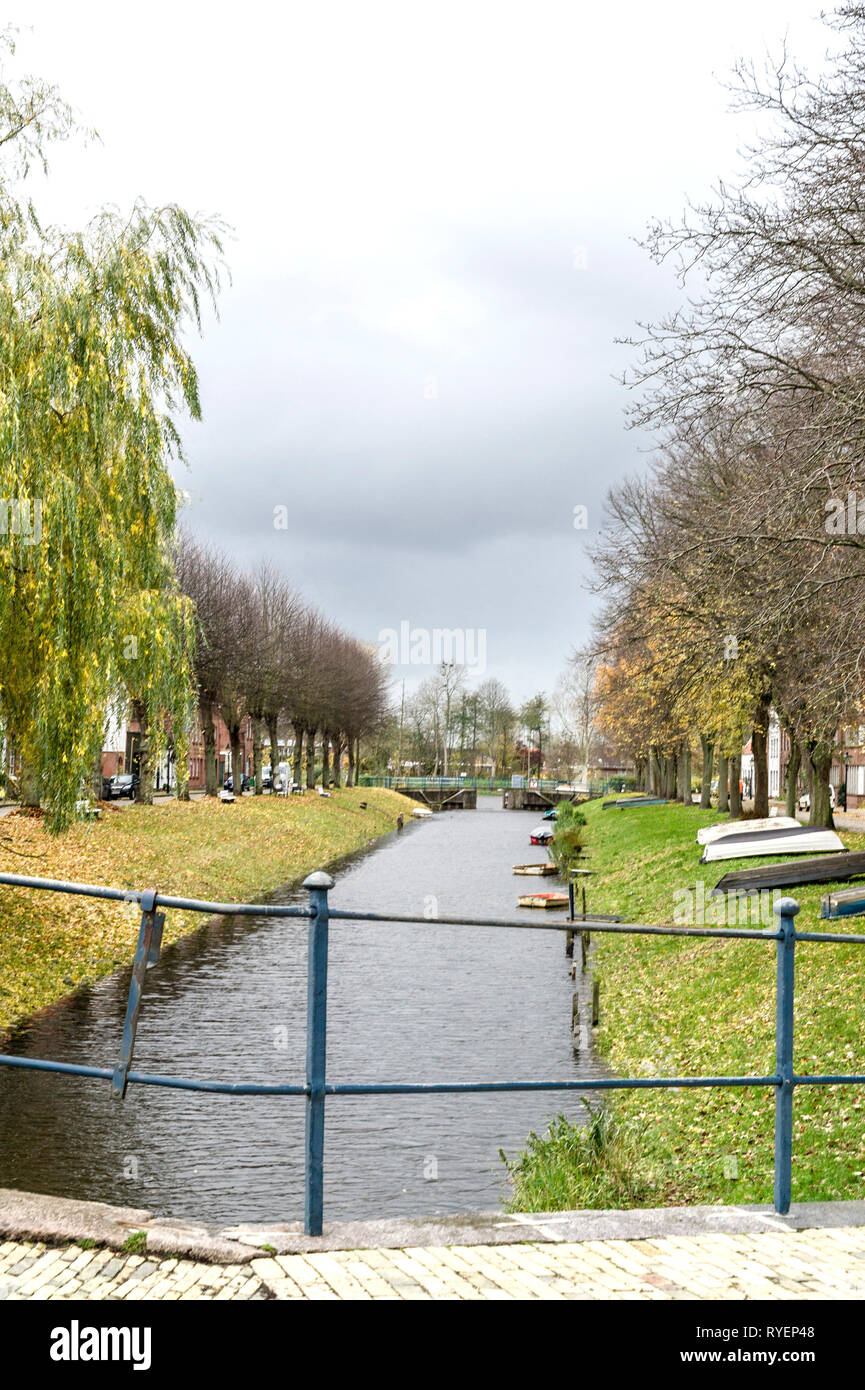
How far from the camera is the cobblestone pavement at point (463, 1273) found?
411 cm

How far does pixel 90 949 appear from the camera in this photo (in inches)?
752

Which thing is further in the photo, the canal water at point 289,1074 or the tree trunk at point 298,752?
the tree trunk at point 298,752

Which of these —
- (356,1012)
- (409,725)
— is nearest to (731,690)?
(356,1012)

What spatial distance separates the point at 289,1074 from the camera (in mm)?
13586

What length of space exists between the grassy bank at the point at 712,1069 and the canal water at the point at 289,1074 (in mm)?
883

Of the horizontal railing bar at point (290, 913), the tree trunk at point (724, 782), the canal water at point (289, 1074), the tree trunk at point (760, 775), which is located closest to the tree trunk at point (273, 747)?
the tree trunk at point (724, 782)

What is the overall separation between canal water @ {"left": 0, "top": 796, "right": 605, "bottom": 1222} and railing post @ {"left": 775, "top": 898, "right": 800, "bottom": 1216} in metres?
4.86

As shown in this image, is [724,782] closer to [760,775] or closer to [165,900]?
[760,775]

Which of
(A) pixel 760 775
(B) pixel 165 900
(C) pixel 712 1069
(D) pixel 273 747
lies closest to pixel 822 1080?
(B) pixel 165 900

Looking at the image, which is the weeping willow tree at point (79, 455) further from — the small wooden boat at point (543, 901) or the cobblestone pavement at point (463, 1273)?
the small wooden boat at point (543, 901)

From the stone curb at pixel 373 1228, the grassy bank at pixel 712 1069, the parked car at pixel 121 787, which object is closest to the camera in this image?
the stone curb at pixel 373 1228

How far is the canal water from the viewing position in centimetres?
1002

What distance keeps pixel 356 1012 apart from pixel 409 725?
10752cm

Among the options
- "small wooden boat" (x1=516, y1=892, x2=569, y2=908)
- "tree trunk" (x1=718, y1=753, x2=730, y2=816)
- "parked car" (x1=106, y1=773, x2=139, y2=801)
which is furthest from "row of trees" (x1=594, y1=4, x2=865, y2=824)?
"parked car" (x1=106, y1=773, x2=139, y2=801)
